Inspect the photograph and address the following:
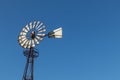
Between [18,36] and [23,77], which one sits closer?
[23,77]

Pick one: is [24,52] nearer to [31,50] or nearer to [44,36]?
[31,50]

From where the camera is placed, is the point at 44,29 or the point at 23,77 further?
the point at 44,29

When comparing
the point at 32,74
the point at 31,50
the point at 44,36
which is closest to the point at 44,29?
the point at 44,36

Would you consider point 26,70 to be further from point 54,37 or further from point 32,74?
point 54,37

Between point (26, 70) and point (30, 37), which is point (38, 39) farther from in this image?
point (26, 70)

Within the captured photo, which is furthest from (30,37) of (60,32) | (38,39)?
(60,32)

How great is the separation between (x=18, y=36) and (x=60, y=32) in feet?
20.2

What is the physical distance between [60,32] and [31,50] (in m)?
5.02

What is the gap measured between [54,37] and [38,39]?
2328 millimetres

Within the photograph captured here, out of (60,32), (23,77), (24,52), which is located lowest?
(23,77)

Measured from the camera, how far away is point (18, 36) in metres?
46.5

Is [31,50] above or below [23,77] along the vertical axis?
above

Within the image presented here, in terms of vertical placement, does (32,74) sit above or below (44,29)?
below

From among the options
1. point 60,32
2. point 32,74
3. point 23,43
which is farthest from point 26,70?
point 60,32
